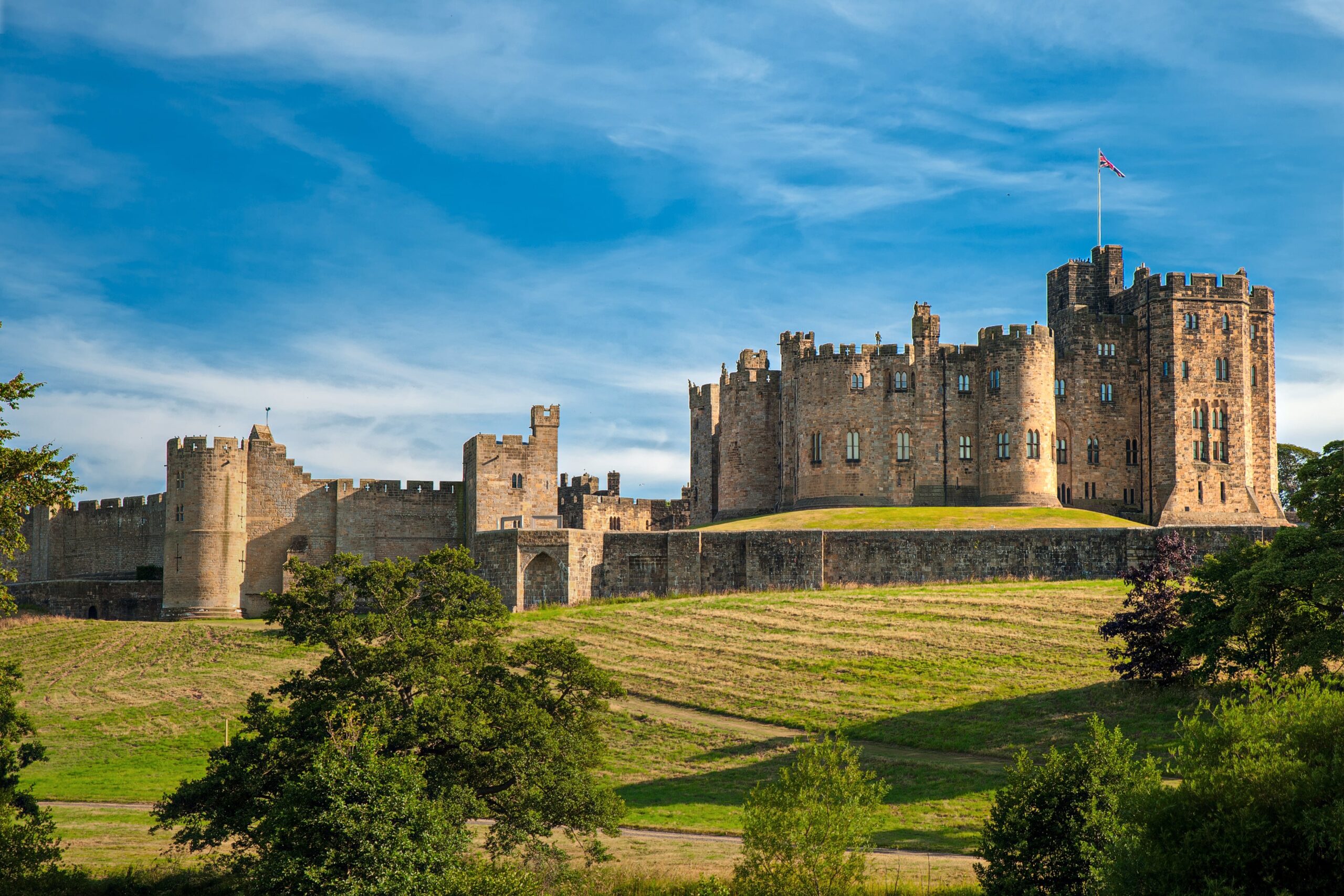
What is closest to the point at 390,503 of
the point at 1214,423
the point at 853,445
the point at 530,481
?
the point at 530,481

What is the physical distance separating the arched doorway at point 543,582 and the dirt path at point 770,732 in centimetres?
1298

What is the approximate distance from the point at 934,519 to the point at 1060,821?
38.6m

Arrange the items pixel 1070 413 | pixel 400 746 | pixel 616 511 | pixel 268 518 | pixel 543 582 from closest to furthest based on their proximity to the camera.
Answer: pixel 400 746 → pixel 543 582 → pixel 268 518 → pixel 1070 413 → pixel 616 511

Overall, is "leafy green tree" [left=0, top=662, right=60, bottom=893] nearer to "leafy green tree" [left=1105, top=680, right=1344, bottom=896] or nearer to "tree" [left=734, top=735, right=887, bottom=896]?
"tree" [left=734, top=735, right=887, bottom=896]

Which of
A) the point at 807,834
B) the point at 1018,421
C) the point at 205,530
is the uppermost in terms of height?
the point at 1018,421

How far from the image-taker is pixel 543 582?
58.2 m

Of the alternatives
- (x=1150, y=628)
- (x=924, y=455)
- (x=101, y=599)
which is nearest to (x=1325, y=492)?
(x=1150, y=628)

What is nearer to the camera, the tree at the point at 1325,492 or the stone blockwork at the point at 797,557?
the tree at the point at 1325,492

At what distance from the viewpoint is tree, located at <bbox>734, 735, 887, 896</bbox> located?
25.4 m

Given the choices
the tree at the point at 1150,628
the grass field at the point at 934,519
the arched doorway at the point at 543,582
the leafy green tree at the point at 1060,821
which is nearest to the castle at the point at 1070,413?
the grass field at the point at 934,519

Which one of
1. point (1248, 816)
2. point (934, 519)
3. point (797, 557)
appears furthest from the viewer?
point (934, 519)

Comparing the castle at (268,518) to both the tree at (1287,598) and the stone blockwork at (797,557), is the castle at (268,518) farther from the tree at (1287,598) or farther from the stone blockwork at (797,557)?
the tree at (1287,598)

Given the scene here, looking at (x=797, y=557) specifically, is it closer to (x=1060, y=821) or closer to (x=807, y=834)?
(x=807, y=834)

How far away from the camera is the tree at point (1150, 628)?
39.8 metres
